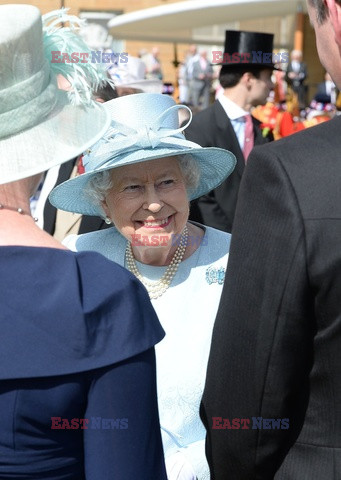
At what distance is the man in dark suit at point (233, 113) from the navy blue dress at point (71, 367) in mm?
3991

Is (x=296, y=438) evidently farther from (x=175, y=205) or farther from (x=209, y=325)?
(x=175, y=205)

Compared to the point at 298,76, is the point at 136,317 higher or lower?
higher

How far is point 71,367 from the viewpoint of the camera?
1504mm

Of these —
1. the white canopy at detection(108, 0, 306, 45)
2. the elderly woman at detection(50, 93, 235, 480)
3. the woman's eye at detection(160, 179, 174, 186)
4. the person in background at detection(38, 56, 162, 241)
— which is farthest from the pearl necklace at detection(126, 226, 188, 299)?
the white canopy at detection(108, 0, 306, 45)

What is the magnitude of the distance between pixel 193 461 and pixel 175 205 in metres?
0.90

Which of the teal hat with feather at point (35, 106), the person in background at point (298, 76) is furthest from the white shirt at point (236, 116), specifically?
the person in background at point (298, 76)

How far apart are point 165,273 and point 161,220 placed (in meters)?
0.19

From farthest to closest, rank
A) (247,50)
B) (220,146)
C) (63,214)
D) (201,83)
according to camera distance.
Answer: (201,83) → (247,50) → (220,146) → (63,214)

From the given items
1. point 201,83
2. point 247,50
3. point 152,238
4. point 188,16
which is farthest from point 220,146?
point 201,83

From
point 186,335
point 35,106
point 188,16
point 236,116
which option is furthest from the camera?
point 188,16

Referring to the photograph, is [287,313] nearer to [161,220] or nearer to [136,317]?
[136,317]

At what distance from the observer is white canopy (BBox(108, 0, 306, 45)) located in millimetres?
18703

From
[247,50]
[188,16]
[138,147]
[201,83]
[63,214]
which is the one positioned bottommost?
[201,83]

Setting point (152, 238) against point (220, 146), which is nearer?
point (152, 238)
